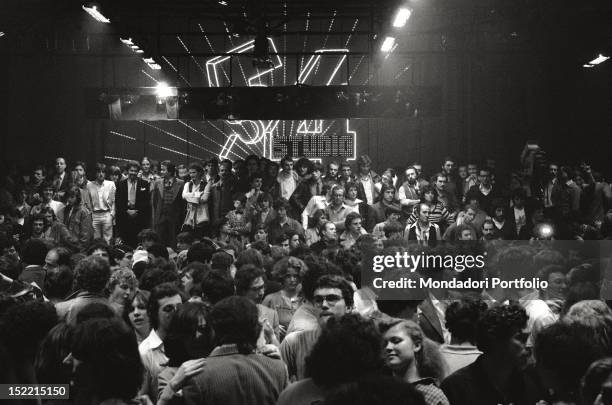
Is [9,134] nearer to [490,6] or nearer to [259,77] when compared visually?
[259,77]

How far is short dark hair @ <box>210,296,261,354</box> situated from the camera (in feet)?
13.0

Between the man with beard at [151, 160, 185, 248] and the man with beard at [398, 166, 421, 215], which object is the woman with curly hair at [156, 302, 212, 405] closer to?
the man with beard at [398, 166, 421, 215]

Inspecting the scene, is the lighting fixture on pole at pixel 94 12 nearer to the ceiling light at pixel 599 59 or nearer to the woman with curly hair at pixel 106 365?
the ceiling light at pixel 599 59

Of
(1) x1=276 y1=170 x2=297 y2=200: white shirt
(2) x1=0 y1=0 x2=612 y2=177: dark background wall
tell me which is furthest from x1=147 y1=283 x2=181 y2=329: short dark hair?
(2) x1=0 y1=0 x2=612 y2=177: dark background wall

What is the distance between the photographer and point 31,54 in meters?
20.9

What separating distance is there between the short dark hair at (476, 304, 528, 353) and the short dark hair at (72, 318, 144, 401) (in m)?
1.83

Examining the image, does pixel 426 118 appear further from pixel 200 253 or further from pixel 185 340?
pixel 185 340

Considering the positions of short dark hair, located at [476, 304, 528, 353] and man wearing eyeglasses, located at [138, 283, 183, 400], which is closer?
short dark hair, located at [476, 304, 528, 353]

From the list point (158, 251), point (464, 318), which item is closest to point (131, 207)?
point (158, 251)

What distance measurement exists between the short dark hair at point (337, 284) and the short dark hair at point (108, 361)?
7.31ft

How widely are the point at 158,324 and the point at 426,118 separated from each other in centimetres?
1797

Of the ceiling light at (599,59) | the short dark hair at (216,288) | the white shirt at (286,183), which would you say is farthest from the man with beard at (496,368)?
the ceiling light at (599,59)

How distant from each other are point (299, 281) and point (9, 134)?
608 inches

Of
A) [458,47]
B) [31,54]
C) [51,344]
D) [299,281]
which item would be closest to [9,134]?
[31,54]
